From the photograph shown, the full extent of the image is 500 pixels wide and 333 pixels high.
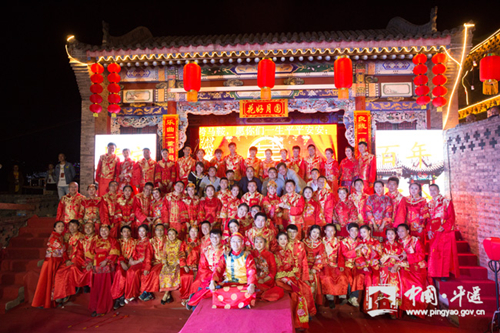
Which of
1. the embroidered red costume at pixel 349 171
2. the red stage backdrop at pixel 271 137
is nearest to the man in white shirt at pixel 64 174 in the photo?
the red stage backdrop at pixel 271 137

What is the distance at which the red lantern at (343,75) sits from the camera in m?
6.36

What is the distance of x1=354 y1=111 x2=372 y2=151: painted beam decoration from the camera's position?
716cm

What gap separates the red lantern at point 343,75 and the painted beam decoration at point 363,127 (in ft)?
3.15

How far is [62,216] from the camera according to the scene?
19.1 ft

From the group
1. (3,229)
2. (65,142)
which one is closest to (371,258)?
(3,229)

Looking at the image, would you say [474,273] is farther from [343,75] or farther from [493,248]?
[343,75]

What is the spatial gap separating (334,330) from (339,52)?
524cm

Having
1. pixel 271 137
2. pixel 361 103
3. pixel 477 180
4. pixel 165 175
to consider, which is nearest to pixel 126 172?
pixel 165 175

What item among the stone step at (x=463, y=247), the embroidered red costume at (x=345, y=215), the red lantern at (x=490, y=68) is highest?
the red lantern at (x=490, y=68)

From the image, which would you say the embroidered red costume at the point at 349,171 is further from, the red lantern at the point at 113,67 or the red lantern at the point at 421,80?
the red lantern at the point at 113,67

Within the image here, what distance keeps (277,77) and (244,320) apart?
553cm

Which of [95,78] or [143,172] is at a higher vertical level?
[95,78]

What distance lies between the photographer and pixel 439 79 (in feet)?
21.5

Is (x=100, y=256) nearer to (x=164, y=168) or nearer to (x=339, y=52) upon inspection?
(x=164, y=168)
